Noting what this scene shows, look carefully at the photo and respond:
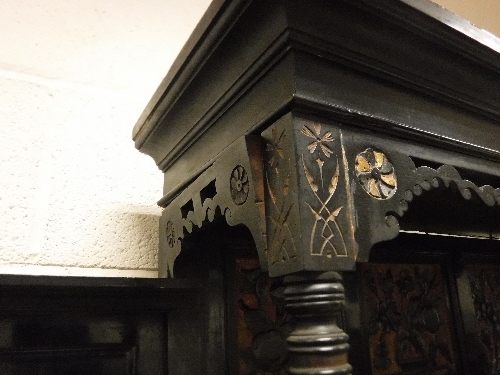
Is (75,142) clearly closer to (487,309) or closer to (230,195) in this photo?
(230,195)

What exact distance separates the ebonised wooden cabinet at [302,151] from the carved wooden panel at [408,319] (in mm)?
278

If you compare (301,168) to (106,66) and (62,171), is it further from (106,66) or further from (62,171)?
(106,66)

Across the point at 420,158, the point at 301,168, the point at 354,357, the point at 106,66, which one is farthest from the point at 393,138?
the point at 106,66

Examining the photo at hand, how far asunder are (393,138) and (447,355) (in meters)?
0.89

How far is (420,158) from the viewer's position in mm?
613

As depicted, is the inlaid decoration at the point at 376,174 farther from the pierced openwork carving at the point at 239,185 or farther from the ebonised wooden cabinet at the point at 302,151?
the pierced openwork carving at the point at 239,185

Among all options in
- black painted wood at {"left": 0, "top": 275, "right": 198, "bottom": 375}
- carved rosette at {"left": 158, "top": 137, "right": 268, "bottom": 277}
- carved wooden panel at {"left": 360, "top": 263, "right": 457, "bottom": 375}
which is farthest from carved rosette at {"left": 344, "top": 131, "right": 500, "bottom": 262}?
carved wooden panel at {"left": 360, "top": 263, "right": 457, "bottom": 375}

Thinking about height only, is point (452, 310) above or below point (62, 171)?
below

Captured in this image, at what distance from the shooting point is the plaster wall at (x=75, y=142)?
93 centimetres

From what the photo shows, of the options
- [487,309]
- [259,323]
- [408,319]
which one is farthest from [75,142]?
[487,309]

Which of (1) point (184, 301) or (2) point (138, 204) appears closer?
(1) point (184, 301)

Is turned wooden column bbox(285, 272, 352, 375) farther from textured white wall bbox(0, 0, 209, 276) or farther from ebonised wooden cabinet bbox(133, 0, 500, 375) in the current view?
textured white wall bbox(0, 0, 209, 276)

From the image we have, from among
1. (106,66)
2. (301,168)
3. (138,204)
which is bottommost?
(301,168)

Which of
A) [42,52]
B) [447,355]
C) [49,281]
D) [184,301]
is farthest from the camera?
[447,355]
